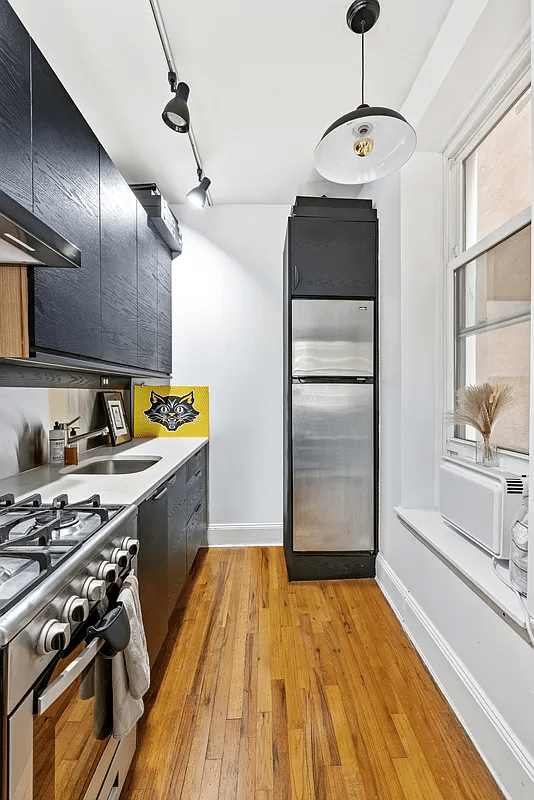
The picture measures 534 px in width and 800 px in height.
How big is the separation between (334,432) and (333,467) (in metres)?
0.22

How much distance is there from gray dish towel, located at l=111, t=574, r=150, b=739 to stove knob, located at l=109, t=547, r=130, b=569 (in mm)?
64

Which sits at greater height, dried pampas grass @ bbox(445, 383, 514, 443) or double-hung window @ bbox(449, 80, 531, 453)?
double-hung window @ bbox(449, 80, 531, 453)

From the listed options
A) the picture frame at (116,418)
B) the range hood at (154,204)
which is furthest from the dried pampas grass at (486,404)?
the picture frame at (116,418)

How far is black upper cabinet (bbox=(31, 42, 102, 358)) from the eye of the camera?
147 centimetres

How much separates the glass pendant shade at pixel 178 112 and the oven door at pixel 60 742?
184 centimetres

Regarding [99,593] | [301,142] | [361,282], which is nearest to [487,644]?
[99,593]

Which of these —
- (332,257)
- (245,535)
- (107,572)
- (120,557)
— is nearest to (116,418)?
(245,535)

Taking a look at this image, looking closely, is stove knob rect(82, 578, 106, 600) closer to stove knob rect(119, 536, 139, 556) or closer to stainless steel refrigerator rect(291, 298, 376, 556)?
stove knob rect(119, 536, 139, 556)

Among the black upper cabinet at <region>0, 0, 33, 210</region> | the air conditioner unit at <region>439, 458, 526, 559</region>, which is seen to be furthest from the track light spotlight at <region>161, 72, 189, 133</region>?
the air conditioner unit at <region>439, 458, 526, 559</region>

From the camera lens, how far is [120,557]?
1.30 metres

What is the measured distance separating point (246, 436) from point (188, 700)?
2045 mm

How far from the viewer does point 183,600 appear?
2.73m

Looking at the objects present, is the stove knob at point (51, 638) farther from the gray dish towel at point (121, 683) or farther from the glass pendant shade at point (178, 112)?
the glass pendant shade at point (178, 112)

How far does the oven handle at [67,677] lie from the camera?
34.4 inches
